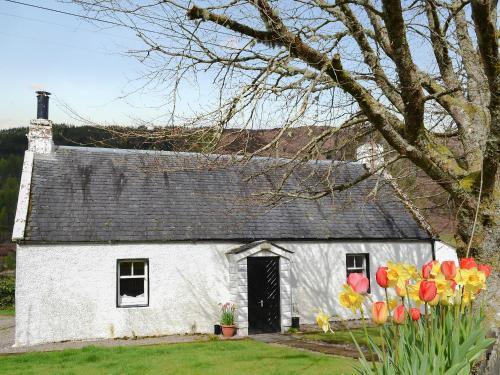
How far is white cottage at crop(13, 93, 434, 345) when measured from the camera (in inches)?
598

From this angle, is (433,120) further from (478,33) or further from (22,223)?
(22,223)

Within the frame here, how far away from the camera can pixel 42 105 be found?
Answer: 18188 mm

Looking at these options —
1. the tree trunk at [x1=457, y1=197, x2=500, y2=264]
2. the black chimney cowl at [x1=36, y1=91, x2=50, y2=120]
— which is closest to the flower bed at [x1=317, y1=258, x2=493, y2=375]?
the tree trunk at [x1=457, y1=197, x2=500, y2=264]

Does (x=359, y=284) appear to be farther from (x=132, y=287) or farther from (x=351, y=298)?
(x=132, y=287)

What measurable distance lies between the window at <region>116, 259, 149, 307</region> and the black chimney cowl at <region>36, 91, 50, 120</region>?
6.12 metres

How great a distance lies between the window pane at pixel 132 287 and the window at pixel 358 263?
24.5 ft

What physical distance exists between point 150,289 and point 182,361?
5361 millimetres

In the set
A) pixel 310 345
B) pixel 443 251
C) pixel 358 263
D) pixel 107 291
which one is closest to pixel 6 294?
pixel 107 291

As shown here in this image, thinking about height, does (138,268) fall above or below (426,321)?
above

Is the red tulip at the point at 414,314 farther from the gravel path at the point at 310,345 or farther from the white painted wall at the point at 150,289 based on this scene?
the white painted wall at the point at 150,289

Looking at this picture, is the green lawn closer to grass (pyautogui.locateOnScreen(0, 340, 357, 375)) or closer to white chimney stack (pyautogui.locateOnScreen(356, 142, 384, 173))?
grass (pyautogui.locateOnScreen(0, 340, 357, 375))

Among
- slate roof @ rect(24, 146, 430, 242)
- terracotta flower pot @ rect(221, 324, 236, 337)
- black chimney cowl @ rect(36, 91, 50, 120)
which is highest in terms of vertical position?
black chimney cowl @ rect(36, 91, 50, 120)

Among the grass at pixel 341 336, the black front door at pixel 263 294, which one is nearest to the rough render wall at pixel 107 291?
the black front door at pixel 263 294

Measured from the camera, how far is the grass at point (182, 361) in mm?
9891
